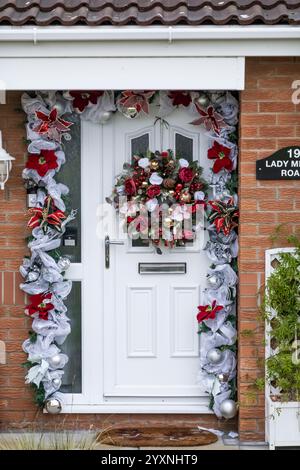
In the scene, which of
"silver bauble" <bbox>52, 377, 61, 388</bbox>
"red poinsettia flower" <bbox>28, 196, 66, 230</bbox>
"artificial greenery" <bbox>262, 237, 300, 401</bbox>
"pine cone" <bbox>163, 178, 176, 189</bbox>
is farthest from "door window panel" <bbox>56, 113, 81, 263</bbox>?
"artificial greenery" <bbox>262, 237, 300, 401</bbox>

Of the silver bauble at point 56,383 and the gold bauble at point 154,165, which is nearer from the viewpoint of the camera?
the gold bauble at point 154,165

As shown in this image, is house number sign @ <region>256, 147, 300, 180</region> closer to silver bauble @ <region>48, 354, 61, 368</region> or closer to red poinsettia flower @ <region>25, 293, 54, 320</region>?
red poinsettia flower @ <region>25, 293, 54, 320</region>

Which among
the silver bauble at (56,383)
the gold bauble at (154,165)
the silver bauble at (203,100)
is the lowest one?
the silver bauble at (56,383)

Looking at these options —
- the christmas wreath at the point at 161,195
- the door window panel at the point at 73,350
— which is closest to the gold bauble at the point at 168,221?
the christmas wreath at the point at 161,195

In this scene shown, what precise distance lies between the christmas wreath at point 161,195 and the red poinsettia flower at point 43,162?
52 centimetres

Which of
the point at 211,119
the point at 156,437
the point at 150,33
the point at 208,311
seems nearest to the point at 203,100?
the point at 211,119

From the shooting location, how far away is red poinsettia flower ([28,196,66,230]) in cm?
757

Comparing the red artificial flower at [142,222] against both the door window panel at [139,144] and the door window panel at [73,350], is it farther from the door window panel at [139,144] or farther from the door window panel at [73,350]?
the door window panel at [73,350]

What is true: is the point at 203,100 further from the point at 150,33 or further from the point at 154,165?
the point at 150,33

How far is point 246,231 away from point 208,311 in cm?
71

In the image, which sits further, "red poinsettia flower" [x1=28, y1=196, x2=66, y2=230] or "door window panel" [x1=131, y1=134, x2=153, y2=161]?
"door window panel" [x1=131, y1=134, x2=153, y2=161]

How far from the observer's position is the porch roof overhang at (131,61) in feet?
22.7

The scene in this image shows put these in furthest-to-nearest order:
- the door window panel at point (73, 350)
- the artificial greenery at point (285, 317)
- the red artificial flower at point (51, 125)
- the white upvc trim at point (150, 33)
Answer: the door window panel at point (73, 350)
the red artificial flower at point (51, 125)
the artificial greenery at point (285, 317)
the white upvc trim at point (150, 33)

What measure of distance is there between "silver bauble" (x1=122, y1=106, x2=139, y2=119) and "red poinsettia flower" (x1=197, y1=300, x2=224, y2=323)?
156cm
